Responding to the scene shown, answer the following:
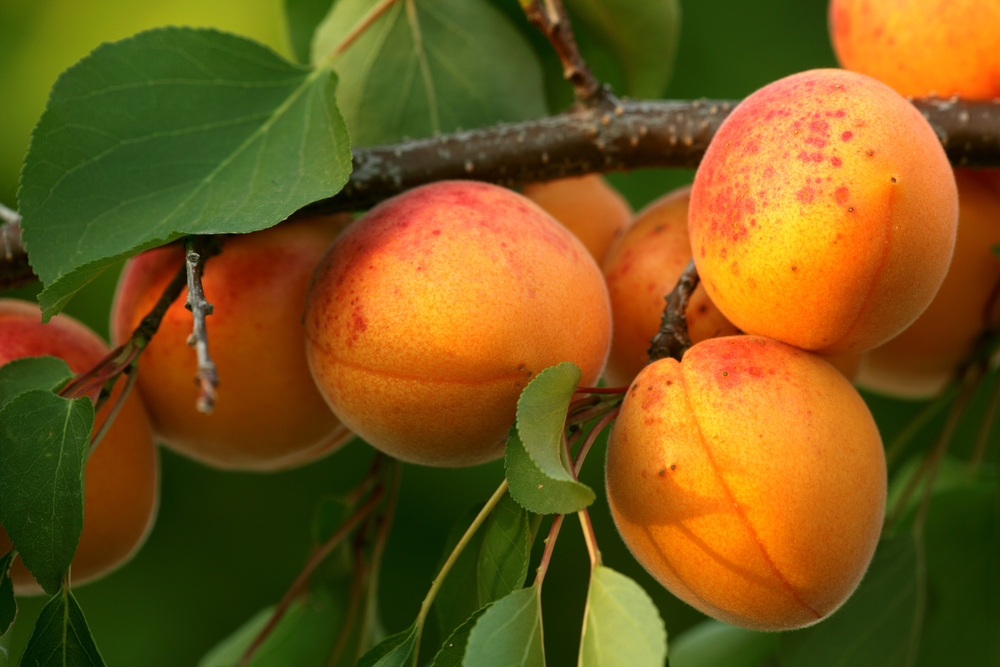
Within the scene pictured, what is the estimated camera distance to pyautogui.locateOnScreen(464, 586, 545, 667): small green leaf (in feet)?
1.15

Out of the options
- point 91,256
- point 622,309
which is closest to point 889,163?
point 622,309

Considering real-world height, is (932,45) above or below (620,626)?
above

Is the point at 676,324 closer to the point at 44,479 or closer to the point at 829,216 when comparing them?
the point at 829,216

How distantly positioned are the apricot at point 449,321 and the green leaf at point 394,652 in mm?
90

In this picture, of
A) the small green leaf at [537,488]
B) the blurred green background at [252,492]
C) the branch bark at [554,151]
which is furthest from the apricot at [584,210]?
the blurred green background at [252,492]

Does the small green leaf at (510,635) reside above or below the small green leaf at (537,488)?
below

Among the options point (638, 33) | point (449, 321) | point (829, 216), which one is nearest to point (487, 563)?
point (449, 321)

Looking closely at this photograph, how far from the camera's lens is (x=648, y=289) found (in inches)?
20.1

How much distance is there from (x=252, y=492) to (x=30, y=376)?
1.29 m

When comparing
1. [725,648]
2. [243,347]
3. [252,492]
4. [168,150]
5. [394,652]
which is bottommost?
[252,492]

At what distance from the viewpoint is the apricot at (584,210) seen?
0.63m

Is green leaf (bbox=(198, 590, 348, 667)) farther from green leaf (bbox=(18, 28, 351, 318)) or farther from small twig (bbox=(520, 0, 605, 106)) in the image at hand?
small twig (bbox=(520, 0, 605, 106))

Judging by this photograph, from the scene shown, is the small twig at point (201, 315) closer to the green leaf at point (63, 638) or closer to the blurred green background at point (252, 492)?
the green leaf at point (63, 638)

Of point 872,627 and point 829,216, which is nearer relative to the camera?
point 829,216
